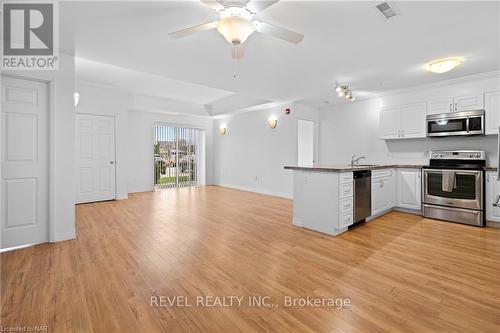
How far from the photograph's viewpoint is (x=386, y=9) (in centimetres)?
222

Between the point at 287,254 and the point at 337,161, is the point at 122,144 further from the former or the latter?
the point at 337,161

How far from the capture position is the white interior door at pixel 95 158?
5449 millimetres

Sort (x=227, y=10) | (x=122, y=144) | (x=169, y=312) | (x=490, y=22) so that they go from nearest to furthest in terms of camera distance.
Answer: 1. (x=169, y=312)
2. (x=227, y=10)
3. (x=490, y=22)
4. (x=122, y=144)

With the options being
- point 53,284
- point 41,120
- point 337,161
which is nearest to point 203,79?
point 41,120

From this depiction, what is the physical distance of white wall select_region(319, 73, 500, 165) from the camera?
4.21 m

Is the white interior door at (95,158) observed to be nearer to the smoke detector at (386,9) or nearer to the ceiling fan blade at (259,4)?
the ceiling fan blade at (259,4)

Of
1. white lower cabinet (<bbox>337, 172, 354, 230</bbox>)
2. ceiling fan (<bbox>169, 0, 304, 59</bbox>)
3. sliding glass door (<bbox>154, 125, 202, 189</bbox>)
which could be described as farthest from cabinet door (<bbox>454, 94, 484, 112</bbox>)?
sliding glass door (<bbox>154, 125, 202, 189</bbox>)

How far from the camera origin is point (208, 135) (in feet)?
28.8

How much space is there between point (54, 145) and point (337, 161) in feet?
19.3

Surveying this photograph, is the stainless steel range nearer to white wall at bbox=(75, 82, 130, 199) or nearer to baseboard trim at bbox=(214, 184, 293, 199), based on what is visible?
baseboard trim at bbox=(214, 184, 293, 199)

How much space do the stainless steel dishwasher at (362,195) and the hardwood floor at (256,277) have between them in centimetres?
24

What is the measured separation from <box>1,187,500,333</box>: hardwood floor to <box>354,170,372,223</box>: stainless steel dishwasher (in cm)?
24

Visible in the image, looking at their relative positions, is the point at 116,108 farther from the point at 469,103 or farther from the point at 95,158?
the point at 469,103

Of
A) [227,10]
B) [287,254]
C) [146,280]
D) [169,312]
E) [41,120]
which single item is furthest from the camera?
[41,120]
